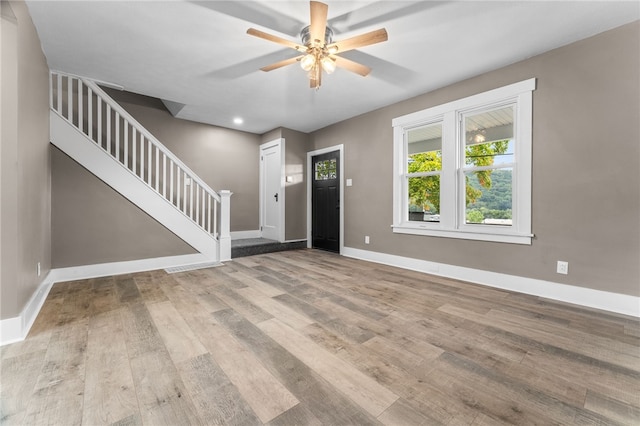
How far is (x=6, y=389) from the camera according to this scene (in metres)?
1.41

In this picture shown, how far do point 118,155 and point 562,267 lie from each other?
18.8ft

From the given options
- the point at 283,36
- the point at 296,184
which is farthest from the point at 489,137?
the point at 296,184

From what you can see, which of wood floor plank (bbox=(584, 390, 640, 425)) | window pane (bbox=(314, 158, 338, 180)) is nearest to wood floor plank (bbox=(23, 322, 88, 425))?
wood floor plank (bbox=(584, 390, 640, 425))

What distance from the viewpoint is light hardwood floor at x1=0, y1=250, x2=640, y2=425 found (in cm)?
129

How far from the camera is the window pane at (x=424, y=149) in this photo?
396 cm

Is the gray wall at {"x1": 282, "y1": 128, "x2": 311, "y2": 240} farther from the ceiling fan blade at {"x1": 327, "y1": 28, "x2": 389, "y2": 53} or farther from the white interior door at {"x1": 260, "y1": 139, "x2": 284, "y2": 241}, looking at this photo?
the ceiling fan blade at {"x1": 327, "y1": 28, "x2": 389, "y2": 53}

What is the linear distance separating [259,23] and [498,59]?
2667mm

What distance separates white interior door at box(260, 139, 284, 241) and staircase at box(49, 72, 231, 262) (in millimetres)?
1245

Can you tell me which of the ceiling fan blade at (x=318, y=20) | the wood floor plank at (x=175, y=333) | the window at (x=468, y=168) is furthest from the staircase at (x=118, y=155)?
the window at (x=468, y=168)

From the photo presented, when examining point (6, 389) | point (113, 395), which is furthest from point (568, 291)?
point (6, 389)

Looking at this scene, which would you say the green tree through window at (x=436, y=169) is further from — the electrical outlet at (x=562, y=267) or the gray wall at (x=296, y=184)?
the gray wall at (x=296, y=184)

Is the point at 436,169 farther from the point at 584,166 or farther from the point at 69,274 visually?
the point at 69,274

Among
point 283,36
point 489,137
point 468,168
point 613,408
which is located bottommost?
point 613,408

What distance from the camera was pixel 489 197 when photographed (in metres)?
3.41
